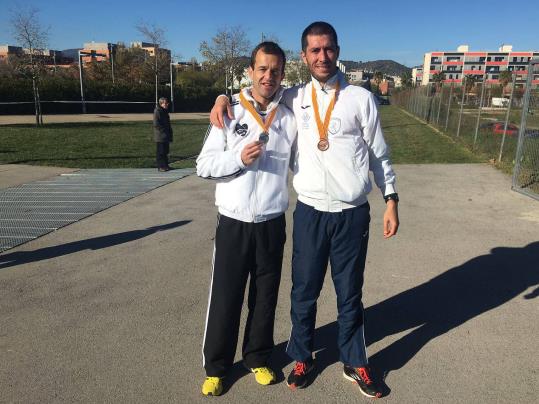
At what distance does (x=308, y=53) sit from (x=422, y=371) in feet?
7.22

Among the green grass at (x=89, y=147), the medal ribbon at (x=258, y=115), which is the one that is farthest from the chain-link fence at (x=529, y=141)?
the green grass at (x=89, y=147)

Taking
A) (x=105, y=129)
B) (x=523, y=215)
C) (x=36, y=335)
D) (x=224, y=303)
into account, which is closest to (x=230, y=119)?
(x=224, y=303)

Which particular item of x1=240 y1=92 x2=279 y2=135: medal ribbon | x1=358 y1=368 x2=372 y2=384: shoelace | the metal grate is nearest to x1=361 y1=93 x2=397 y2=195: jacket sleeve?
x1=240 y1=92 x2=279 y2=135: medal ribbon

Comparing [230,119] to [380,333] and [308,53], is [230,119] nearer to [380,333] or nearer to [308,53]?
[308,53]

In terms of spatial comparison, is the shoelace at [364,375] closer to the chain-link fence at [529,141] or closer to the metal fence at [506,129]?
the metal fence at [506,129]

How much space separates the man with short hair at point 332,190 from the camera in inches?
103

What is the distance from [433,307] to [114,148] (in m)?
13.2

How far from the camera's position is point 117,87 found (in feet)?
122

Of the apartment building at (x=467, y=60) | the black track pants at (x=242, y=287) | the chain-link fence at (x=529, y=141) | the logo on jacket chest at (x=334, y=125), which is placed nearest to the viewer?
the logo on jacket chest at (x=334, y=125)

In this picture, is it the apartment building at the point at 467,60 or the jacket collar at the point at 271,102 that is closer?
the jacket collar at the point at 271,102

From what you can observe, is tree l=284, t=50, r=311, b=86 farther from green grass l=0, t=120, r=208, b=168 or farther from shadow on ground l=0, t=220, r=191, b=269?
shadow on ground l=0, t=220, r=191, b=269

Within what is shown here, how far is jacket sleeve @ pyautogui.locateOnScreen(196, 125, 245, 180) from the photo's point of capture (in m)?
2.51

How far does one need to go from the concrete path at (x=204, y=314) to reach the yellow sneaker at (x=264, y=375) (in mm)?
42

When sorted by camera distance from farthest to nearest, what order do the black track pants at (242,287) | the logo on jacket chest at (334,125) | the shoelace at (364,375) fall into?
1. the shoelace at (364,375)
2. the black track pants at (242,287)
3. the logo on jacket chest at (334,125)
